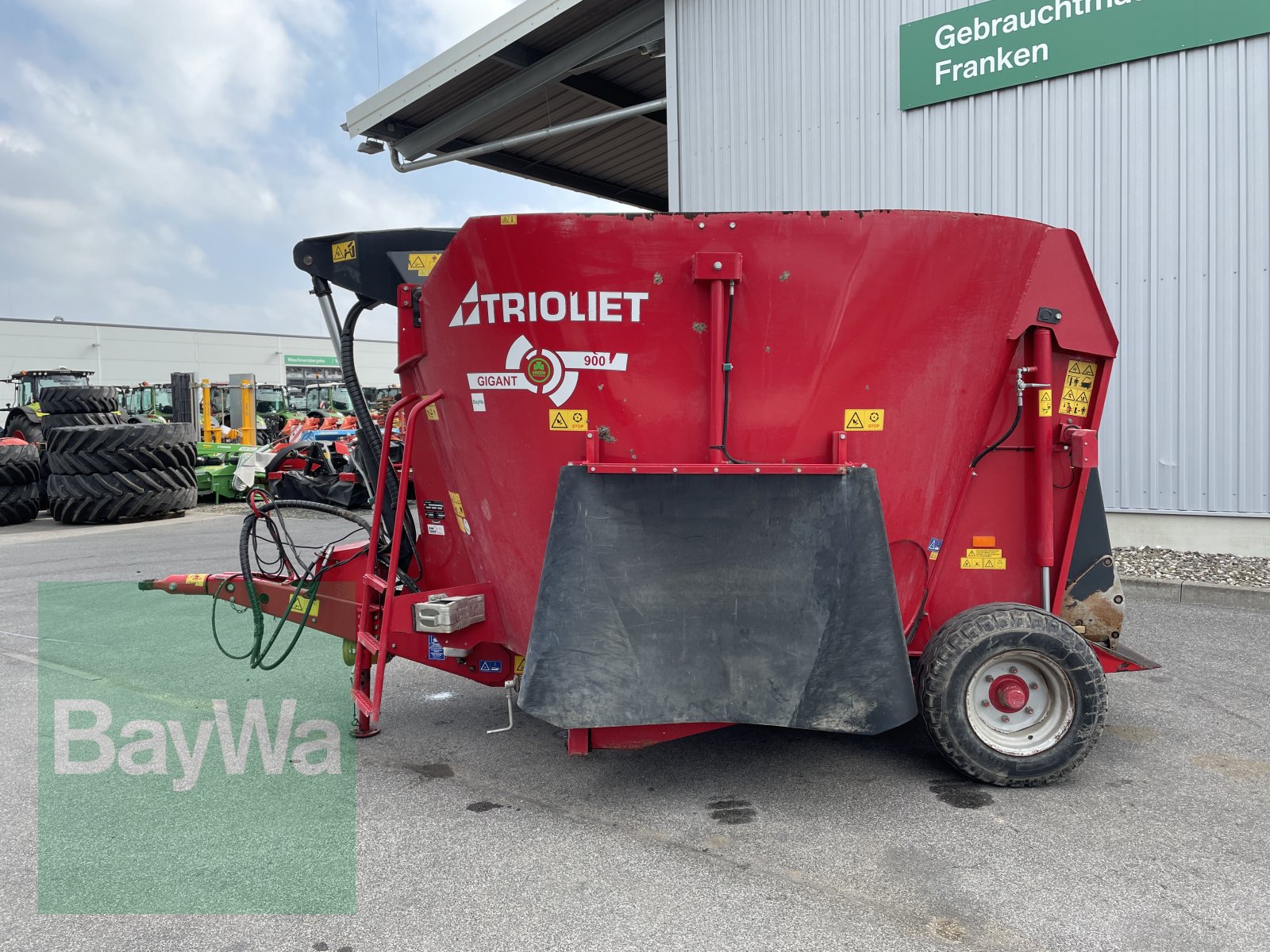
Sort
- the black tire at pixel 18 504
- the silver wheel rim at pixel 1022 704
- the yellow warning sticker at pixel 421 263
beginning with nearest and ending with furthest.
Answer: the silver wheel rim at pixel 1022 704 < the yellow warning sticker at pixel 421 263 < the black tire at pixel 18 504

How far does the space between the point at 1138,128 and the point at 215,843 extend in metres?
8.55

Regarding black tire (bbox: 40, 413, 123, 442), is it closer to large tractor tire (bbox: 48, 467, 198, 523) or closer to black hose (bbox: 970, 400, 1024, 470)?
large tractor tire (bbox: 48, 467, 198, 523)

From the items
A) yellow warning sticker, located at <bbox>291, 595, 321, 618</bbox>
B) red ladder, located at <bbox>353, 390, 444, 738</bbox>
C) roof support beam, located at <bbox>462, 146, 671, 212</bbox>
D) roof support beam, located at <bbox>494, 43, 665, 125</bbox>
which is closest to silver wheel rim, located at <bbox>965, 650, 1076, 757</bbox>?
red ladder, located at <bbox>353, 390, 444, 738</bbox>

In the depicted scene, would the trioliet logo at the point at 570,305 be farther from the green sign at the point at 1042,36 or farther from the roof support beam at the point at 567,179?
the roof support beam at the point at 567,179

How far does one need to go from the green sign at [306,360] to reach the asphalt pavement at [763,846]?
61.1 m

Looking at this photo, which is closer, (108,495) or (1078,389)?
(1078,389)

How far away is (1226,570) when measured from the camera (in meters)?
7.13

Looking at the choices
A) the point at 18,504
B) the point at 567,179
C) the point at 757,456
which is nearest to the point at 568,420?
the point at 757,456

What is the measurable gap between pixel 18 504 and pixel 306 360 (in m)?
52.3

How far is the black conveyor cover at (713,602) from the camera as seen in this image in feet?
10.9

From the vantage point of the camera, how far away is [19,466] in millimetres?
13227

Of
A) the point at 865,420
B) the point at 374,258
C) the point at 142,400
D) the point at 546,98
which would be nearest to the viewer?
the point at 865,420

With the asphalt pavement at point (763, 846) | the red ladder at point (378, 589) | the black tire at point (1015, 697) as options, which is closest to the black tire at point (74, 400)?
the asphalt pavement at point (763, 846)

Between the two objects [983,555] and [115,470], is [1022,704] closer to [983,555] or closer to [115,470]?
[983,555]
